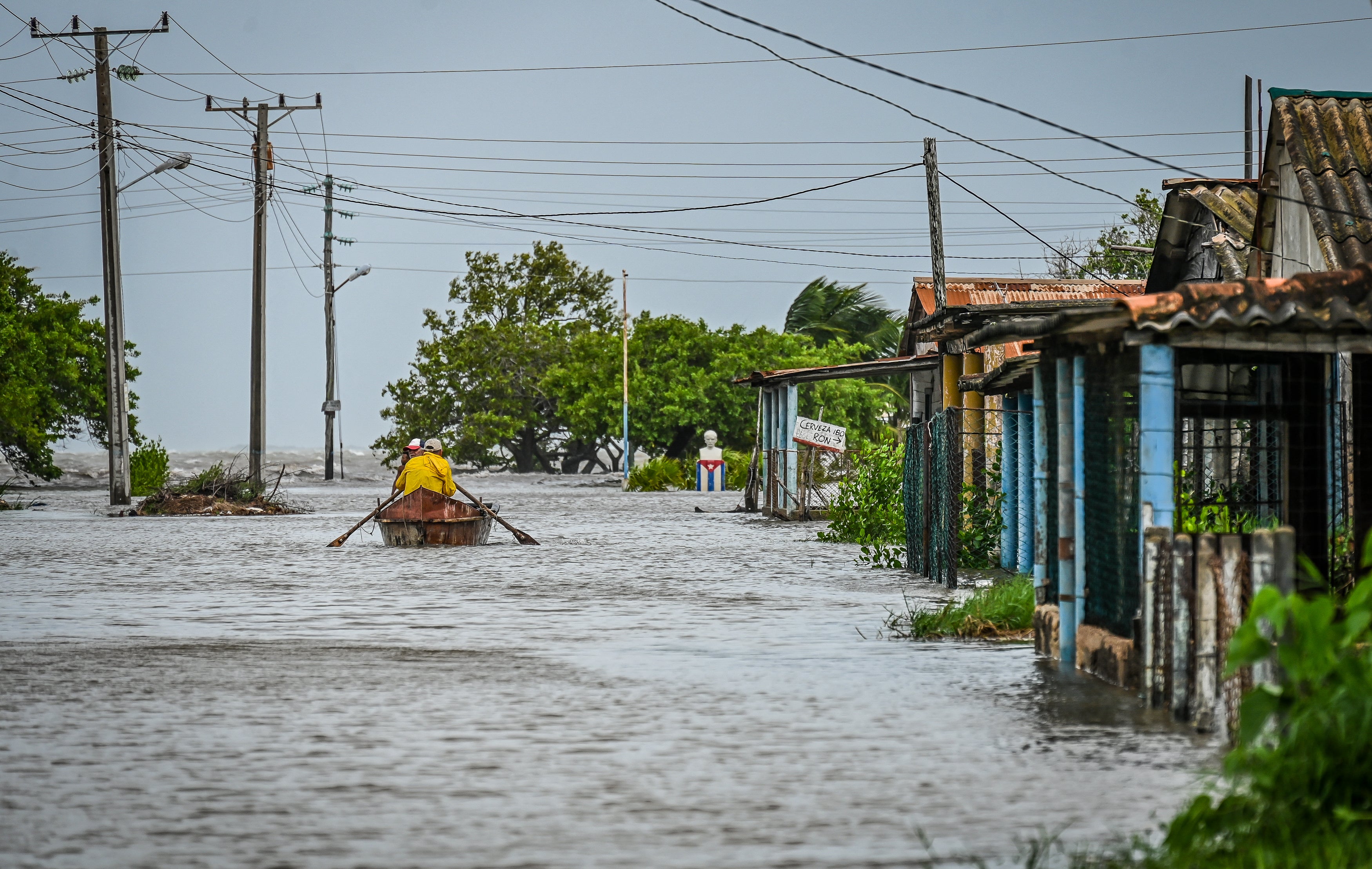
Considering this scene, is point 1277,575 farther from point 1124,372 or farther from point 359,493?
point 359,493

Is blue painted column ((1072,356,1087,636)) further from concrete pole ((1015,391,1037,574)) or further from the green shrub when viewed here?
the green shrub

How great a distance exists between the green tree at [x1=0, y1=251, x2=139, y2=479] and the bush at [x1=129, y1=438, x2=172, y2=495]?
4.43 m

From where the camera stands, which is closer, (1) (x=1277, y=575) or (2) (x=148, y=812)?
(2) (x=148, y=812)

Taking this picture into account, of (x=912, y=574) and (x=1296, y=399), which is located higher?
(x=1296, y=399)

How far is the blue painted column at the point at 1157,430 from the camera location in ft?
27.9

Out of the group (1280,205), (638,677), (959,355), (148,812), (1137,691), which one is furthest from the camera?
(959,355)

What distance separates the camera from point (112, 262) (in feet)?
114

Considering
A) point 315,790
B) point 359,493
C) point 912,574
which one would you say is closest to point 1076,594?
point 315,790

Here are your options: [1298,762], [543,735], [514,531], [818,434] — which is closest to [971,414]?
[818,434]

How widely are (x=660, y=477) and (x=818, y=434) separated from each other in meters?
20.6

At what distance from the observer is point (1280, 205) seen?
17.0m

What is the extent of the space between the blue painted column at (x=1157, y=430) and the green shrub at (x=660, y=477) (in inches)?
1546

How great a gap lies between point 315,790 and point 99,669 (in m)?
4.33

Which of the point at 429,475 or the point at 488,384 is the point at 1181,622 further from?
the point at 488,384
